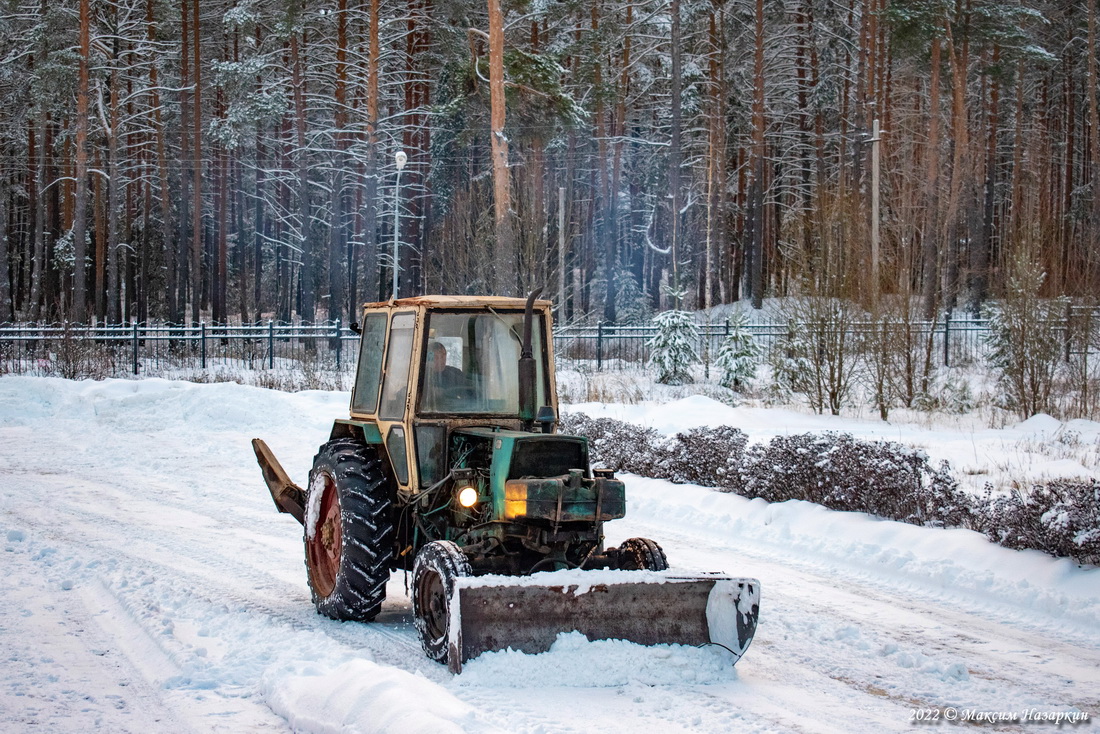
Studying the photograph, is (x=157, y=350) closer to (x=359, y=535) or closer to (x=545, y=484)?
(x=359, y=535)

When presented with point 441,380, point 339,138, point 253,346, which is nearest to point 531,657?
point 441,380

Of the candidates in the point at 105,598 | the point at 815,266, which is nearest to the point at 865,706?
the point at 105,598

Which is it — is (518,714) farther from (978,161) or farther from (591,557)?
(978,161)

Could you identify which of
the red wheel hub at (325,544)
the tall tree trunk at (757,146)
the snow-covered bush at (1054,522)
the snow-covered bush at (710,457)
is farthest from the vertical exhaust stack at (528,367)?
the tall tree trunk at (757,146)

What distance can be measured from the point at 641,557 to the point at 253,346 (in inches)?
1001

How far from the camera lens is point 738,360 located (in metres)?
23.8

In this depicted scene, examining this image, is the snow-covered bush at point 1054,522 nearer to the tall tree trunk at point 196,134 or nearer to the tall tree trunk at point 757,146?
the tall tree trunk at point 757,146

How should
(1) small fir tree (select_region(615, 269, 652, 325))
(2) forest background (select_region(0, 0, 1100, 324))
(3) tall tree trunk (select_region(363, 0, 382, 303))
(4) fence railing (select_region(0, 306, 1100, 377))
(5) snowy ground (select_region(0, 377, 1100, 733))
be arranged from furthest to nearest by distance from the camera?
(1) small fir tree (select_region(615, 269, 652, 325)) → (3) tall tree trunk (select_region(363, 0, 382, 303)) → (4) fence railing (select_region(0, 306, 1100, 377)) → (2) forest background (select_region(0, 0, 1100, 324)) → (5) snowy ground (select_region(0, 377, 1100, 733))

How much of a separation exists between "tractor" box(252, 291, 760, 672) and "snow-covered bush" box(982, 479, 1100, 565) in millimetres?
3578

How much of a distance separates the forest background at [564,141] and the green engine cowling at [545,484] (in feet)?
44.5

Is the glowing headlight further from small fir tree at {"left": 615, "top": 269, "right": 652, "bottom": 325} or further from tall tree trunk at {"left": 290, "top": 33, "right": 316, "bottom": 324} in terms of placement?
small fir tree at {"left": 615, "top": 269, "right": 652, "bottom": 325}

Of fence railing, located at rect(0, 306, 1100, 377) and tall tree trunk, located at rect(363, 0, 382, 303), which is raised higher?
tall tree trunk, located at rect(363, 0, 382, 303)

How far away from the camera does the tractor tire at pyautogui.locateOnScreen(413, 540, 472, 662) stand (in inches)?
241

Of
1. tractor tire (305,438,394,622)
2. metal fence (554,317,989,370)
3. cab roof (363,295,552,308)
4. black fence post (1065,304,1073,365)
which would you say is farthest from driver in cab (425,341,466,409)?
metal fence (554,317,989,370)
